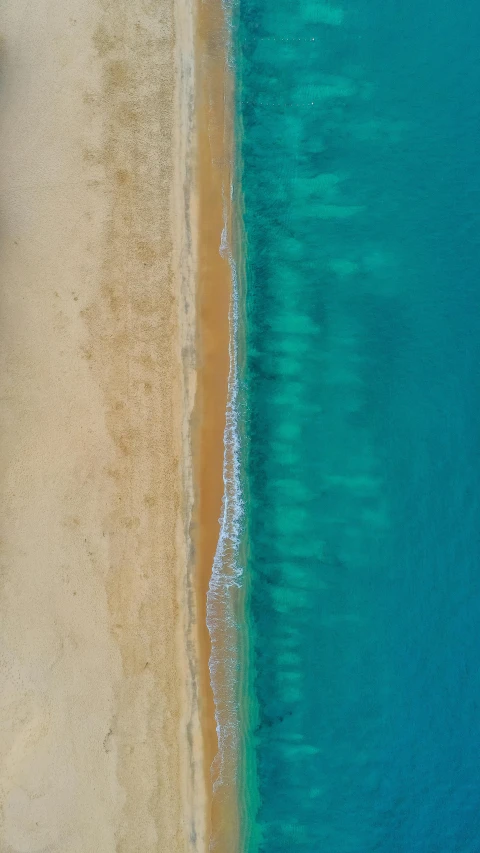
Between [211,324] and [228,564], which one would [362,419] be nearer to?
[211,324]

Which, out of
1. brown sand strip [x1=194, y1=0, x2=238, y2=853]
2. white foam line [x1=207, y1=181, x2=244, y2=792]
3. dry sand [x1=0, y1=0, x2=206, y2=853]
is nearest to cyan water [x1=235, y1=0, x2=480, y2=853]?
white foam line [x1=207, y1=181, x2=244, y2=792]

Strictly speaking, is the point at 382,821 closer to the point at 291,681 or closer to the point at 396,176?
the point at 291,681

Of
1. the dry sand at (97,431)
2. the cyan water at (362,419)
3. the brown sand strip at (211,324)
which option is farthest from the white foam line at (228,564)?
the dry sand at (97,431)

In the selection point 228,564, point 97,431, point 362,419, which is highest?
point 362,419

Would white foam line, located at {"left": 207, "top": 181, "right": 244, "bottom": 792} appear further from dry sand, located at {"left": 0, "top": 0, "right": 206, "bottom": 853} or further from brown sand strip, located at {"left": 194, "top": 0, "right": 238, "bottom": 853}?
dry sand, located at {"left": 0, "top": 0, "right": 206, "bottom": 853}

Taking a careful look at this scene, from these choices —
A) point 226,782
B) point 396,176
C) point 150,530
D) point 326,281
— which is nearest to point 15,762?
point 226,782

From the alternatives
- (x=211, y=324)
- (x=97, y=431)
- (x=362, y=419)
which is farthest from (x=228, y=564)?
(x=211, y=324)
